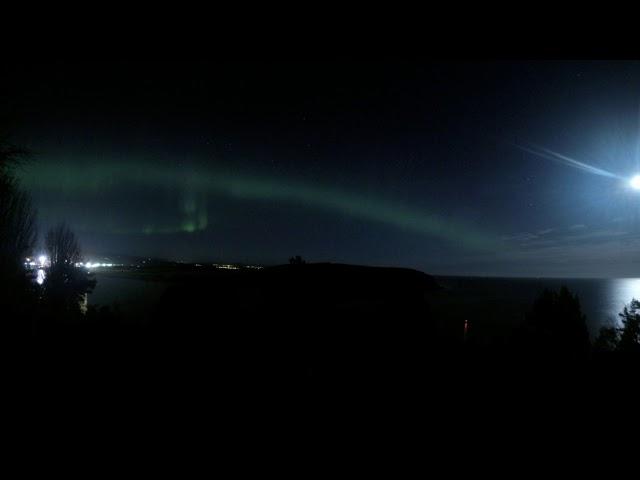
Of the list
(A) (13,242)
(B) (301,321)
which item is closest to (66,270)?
(A) (13,242)

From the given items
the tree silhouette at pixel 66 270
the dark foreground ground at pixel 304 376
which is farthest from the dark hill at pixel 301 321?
the tree silhouette at pixel 66 270

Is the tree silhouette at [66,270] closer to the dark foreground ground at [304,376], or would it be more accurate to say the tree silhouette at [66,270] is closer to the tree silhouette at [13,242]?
the tree silhouette at [13,242]

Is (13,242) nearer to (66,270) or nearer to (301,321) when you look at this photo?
(66,270)

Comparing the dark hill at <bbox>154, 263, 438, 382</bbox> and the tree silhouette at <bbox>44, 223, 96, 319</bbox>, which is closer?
the dark hill at <bbox>154, 263, 438, 382</bbox>

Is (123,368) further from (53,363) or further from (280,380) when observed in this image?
(280,380)

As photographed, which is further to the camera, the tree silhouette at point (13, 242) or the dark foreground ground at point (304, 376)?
the tree silhouette at point (13, 242)

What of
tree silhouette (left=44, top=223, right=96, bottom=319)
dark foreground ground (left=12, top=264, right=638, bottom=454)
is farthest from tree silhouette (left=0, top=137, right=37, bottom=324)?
dark foreground ground (left=12, top=264, right=638, bottom=454)

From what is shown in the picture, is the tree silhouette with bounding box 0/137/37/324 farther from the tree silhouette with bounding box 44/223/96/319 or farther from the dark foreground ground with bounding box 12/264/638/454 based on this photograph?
the dark foreground ground with bounding box 12/264/638/454

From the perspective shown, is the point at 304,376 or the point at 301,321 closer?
the point at 304,376

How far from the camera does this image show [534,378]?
2029 mm

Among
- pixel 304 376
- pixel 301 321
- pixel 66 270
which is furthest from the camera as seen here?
pixel 66 270

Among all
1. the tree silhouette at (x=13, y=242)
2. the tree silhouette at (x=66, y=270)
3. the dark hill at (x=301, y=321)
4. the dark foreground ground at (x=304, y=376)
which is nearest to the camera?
the dark foreground ground at (x=304, y=376)

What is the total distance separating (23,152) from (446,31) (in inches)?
356

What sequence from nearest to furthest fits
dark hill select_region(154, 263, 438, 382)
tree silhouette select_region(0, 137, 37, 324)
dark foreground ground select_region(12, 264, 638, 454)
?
dark foreground ground select_region(12, 264, 638, 454) → dark hill select_region(154, 263, 438, 382) → tree silhouette select_region(0, 137, 37, 324)
